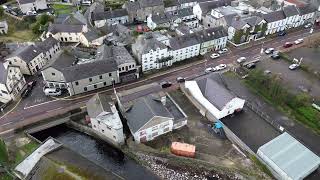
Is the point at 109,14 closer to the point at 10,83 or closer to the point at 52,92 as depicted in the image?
the point at 52,92

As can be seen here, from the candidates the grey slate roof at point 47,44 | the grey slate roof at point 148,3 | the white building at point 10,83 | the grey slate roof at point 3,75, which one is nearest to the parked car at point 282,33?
the grey slate roof at point 148,3

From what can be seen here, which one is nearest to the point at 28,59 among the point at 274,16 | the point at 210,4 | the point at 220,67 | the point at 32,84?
the point at 32,84

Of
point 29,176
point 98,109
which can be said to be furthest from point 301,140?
point 29,176

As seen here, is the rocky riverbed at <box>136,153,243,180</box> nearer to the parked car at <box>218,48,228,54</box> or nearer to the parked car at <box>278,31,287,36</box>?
the parked car at <box>218,48,228,54</box>

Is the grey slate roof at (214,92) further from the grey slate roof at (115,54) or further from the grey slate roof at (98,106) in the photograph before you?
the grey slate roof at (98,106)

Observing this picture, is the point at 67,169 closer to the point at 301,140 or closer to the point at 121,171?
the point at 121,171

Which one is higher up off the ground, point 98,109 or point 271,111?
point 98,109
